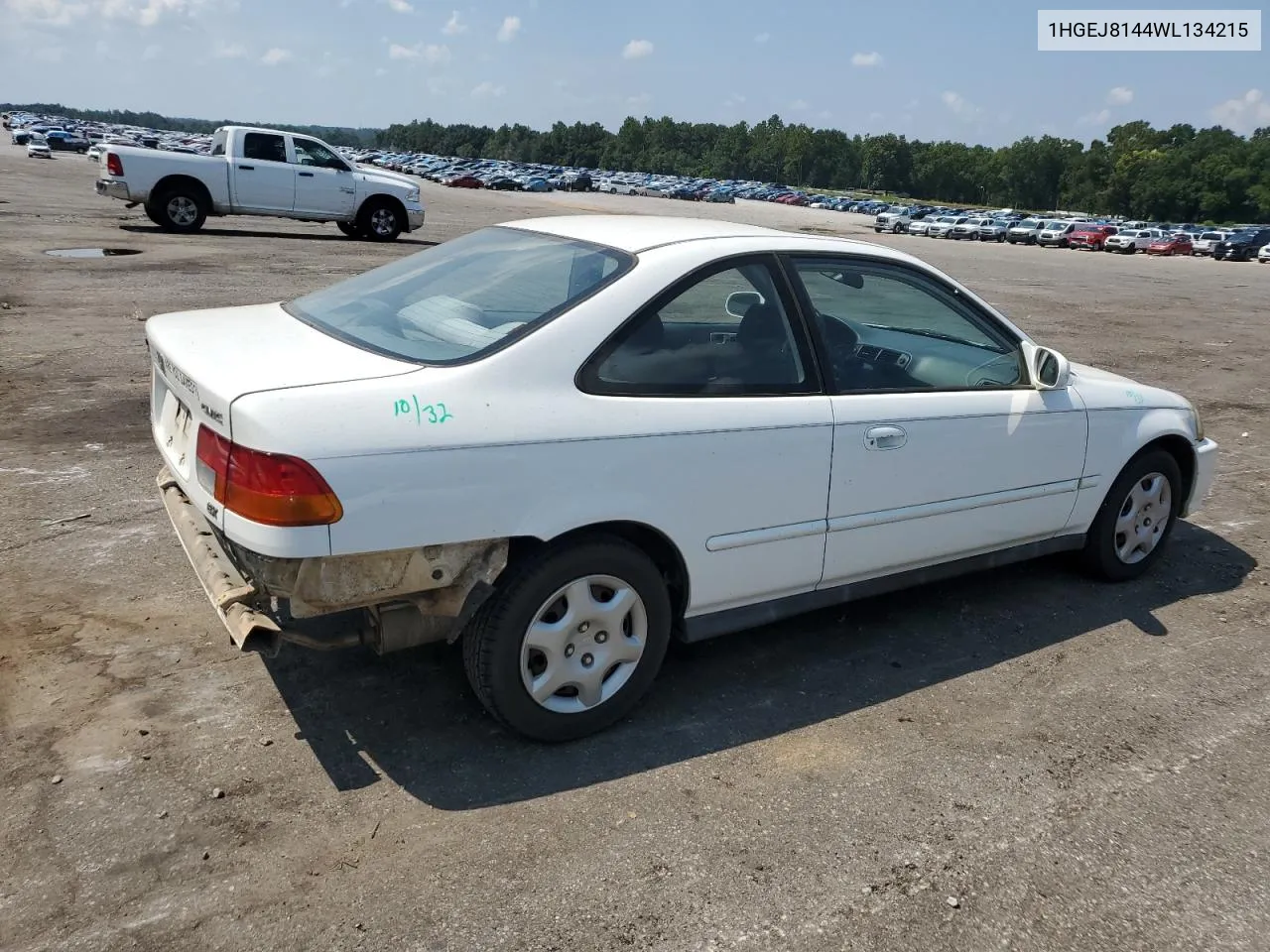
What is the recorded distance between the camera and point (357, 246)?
18109 millimetres

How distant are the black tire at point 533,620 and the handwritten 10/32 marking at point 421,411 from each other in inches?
20.4

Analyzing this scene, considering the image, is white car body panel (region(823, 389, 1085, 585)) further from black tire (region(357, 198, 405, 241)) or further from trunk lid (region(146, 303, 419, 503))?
black tire (region(357, 198, 405, 241))

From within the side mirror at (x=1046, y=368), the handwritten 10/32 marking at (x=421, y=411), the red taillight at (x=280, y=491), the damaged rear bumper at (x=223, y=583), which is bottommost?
the damaged rear bumper at (x=223, y=583)

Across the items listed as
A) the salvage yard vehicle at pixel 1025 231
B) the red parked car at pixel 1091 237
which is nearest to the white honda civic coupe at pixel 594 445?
the red parked car at pixel 1091 237

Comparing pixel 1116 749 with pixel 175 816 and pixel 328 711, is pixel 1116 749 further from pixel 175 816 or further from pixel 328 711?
pixel 175 816

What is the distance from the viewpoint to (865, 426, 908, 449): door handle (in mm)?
3715

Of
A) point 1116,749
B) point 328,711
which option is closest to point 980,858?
point 1116,749

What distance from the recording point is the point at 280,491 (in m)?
2.74

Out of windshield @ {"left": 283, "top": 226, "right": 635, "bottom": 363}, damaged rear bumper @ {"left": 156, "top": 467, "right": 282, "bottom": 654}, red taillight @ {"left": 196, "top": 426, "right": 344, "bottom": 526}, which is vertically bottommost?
damaged rear bumper @ {"left": 156, "top": 467, "right": 282, "bottom": 654}

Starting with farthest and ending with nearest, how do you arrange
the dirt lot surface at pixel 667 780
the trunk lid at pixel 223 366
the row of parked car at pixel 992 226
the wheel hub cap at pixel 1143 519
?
1. the row of parked car at pixel 992 226
2. the wheel hub cap at pixel 1143 519
3. the trunk lid at pixel 223 366
4. the dirt lot surface at pixel 667 780

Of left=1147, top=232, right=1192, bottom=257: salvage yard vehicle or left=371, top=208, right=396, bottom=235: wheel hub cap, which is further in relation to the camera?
left=1147, top=232, right=1192, bottom=257: salvage yard vehicle

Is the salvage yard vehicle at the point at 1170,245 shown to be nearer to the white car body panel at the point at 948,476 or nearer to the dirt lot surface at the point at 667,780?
the dirt lot surface at the point at 667,780

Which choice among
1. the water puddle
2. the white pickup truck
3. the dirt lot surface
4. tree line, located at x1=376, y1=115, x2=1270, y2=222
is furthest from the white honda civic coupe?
tree line, located at x1=376, y1=115, x2=1270, y2=222

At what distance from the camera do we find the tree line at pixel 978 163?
122125 mm
